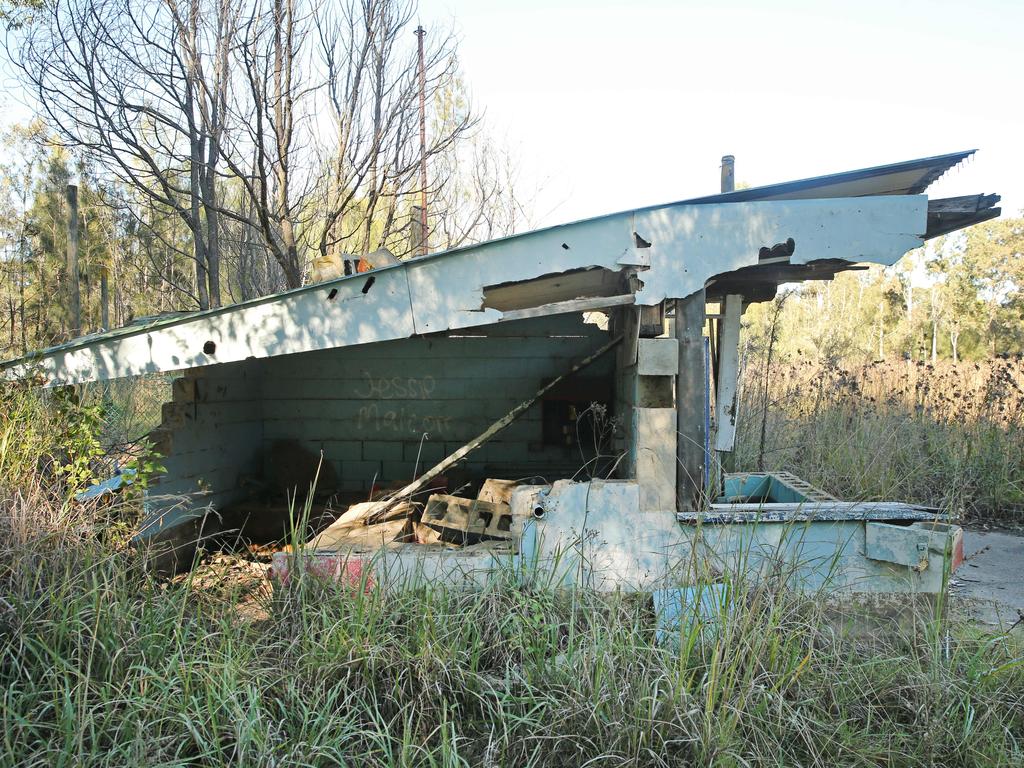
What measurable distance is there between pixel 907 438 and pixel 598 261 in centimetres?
666

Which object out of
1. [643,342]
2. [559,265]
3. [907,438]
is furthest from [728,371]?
[907,438]

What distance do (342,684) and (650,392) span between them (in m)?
2.64

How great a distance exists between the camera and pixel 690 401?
455 cm

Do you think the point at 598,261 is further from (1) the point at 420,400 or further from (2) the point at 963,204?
(1) the point at 420,400

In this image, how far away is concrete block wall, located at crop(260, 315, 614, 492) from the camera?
25.7ft

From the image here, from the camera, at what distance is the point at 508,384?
7898 millimetres

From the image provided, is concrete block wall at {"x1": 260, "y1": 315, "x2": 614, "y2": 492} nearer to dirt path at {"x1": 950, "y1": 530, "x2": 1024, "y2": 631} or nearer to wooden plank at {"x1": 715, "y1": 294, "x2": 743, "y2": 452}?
wooden plank at {"x1": 715, "y1": 294, "x2": 743, "y2": 452}

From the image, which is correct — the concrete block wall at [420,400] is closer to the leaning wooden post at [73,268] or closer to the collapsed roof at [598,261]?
the collapsed roof at [598,261]

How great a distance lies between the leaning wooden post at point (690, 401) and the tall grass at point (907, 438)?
363cm

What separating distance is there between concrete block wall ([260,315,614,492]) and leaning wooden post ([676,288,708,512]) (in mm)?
3199

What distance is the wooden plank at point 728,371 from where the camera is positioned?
577cm

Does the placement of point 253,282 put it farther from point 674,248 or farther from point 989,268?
point 989,268

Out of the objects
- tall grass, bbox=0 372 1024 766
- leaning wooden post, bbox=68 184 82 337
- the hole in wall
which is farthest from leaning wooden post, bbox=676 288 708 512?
leaning wooden post, bbox=68 184 82 337

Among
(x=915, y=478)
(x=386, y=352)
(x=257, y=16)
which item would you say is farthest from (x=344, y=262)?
(x=915, y=478)
